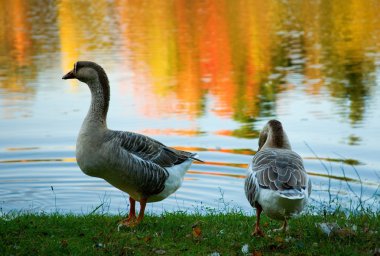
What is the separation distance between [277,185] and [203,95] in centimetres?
1559

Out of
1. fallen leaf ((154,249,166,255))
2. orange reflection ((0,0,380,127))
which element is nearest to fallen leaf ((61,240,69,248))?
fallen leaf ((154,249,166,255))

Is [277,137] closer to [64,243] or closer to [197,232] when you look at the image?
[197,232]

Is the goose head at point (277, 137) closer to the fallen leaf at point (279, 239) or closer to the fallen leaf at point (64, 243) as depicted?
the fallen leaf at point (279, 239)

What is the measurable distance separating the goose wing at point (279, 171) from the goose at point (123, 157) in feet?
4.76

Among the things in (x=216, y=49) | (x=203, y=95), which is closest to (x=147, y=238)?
(x=203, y=95)

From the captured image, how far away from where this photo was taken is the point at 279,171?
8.22 m

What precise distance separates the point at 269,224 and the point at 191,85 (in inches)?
623

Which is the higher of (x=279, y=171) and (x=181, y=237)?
(x=279, y=171)

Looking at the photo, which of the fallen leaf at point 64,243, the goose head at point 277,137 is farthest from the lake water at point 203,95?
the fallen leaf at point 64,243

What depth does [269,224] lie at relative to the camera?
963 centimetres

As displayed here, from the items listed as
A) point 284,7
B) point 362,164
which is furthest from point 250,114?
point 284,7

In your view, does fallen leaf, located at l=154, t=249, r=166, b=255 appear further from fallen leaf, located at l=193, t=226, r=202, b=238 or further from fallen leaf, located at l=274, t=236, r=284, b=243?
fallen leaf, located at l=274, t=236, r=284, b=243

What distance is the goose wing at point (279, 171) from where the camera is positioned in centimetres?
801

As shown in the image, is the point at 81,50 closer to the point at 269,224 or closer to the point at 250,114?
the point at 250,114
